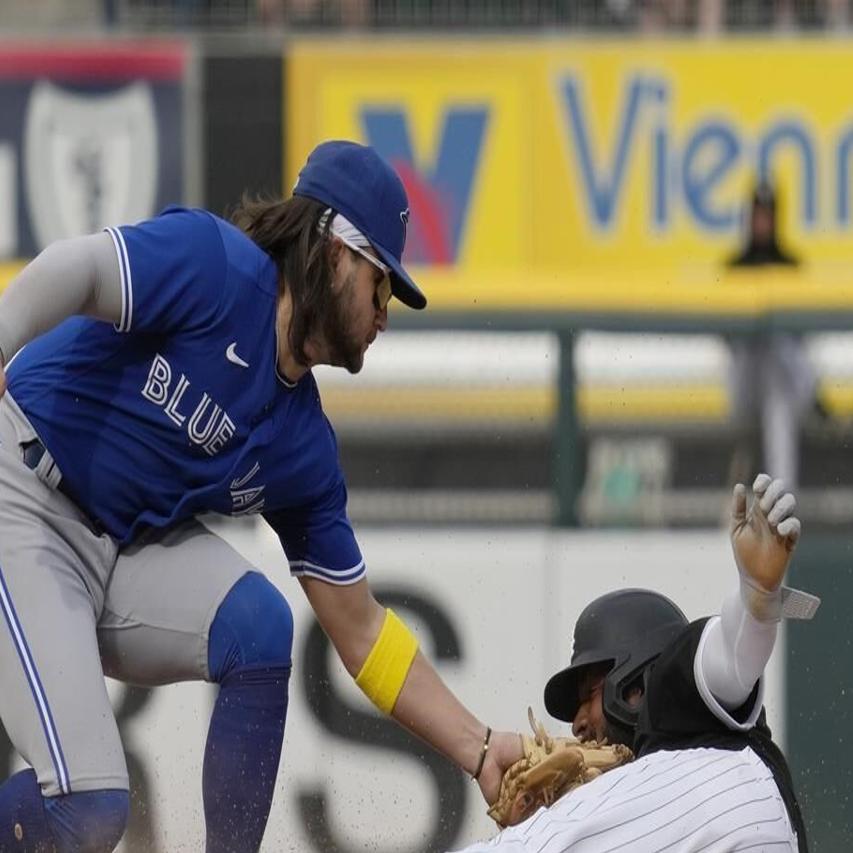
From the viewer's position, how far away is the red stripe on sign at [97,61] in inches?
493

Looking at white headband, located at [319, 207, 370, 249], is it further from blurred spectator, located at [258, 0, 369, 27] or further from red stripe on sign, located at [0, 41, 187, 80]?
blurred spectator, located at [258, 0, 369, 27]

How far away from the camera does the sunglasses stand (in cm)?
396

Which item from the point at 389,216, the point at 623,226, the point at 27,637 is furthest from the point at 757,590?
the point at 623,226

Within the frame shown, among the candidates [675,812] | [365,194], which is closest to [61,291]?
[365,194]

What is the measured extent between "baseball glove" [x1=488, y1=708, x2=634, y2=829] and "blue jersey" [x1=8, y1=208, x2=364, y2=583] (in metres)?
0.68

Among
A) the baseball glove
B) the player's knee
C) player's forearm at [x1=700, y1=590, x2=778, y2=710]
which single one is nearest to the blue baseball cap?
the baseball glove

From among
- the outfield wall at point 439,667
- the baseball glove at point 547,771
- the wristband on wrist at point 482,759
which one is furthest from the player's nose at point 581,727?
the outfield wall at point 439,667

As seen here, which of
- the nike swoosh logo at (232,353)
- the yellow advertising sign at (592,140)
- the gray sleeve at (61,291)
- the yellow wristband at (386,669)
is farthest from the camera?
the yellow advertising sign at (592,140)

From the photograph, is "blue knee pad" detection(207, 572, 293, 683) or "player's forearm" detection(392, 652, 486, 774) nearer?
"blue knee pad" detection(207, 572, 293, 683)

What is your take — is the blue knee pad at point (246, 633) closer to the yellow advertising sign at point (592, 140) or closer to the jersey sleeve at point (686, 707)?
the jersey sleeve at point (686, 707)

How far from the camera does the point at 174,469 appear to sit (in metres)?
4.02

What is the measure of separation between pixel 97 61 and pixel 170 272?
9.06m

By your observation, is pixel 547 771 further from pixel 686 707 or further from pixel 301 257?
pixel 301 257

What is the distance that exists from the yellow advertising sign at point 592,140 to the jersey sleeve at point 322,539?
26.0ft
